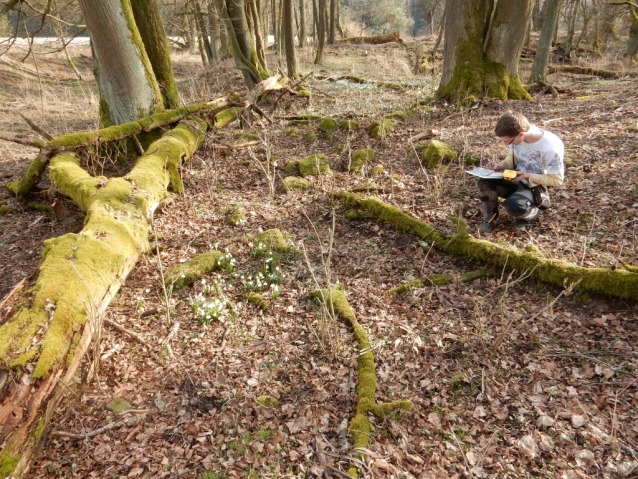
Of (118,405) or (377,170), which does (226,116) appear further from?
(118,405)

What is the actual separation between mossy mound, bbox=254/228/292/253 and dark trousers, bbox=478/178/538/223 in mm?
2558

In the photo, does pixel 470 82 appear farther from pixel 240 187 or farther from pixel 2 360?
pixel 2 360

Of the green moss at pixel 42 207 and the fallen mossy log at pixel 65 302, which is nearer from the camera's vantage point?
the fallen mossy log at pixel 65 302

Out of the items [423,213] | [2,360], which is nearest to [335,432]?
[2,360]

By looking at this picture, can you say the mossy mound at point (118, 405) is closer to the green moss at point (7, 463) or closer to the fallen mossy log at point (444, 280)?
the green moss at point (7, 463)

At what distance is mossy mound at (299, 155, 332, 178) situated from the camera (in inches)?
271

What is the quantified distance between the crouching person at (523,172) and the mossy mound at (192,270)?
3352mm

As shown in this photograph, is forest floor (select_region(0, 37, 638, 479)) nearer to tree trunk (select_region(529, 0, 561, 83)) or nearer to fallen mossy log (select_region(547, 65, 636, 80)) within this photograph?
tree trunk (select_region(529, 0, 561, 83))

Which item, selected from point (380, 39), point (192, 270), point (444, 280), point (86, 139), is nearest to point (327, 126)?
point (86, 139)

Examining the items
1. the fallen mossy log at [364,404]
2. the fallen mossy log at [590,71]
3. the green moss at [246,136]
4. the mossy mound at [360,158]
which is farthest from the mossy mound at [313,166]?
the fallen mossy log at [590,71]

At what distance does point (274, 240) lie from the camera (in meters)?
5.04

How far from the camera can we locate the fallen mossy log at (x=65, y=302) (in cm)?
260

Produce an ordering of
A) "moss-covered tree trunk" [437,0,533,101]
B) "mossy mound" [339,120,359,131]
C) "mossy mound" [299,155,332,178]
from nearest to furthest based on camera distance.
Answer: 1. "mossy mound" [299,155,332,178]
2. "mossy mound" [339,120,359,131]
3. "moss-covered tree trunk" [437,0,533,101]

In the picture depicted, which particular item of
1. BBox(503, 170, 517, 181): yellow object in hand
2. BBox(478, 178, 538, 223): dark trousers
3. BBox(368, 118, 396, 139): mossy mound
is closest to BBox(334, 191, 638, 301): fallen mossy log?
BBox(478, 178, 538, 223): dark trousers
